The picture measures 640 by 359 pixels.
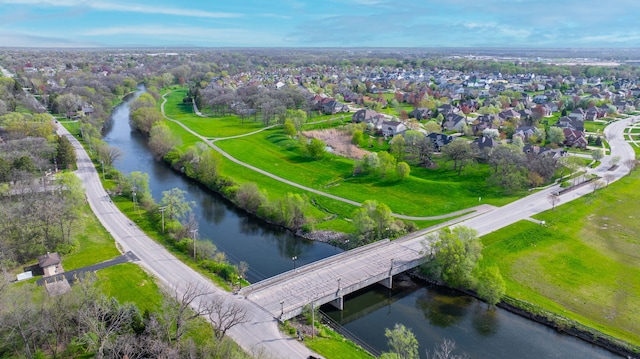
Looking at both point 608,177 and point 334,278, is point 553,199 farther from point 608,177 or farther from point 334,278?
point 334,278

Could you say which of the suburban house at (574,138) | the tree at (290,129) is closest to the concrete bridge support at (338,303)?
the tree at (290,129)

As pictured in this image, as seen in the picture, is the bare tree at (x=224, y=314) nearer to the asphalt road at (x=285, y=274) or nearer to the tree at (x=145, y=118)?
the asphalt road at (x=285, y=274)

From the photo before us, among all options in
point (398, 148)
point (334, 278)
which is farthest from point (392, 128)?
point (334, 278)

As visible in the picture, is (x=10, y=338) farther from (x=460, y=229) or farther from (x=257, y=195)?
(x=460, y=229)

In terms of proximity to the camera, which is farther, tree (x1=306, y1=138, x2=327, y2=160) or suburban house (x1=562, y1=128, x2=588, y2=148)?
suburban house (x1=562, y1=128, x2=588, y2=148)

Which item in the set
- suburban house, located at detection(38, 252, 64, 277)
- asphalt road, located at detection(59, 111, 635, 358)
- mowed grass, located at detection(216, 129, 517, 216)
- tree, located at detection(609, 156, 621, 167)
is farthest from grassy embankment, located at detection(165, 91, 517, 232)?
suburban house, located at detection(38, 252, 64, 277)

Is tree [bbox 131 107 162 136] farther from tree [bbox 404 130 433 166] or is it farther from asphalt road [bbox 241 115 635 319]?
asphalt road [bbox 241 115 635 319]
